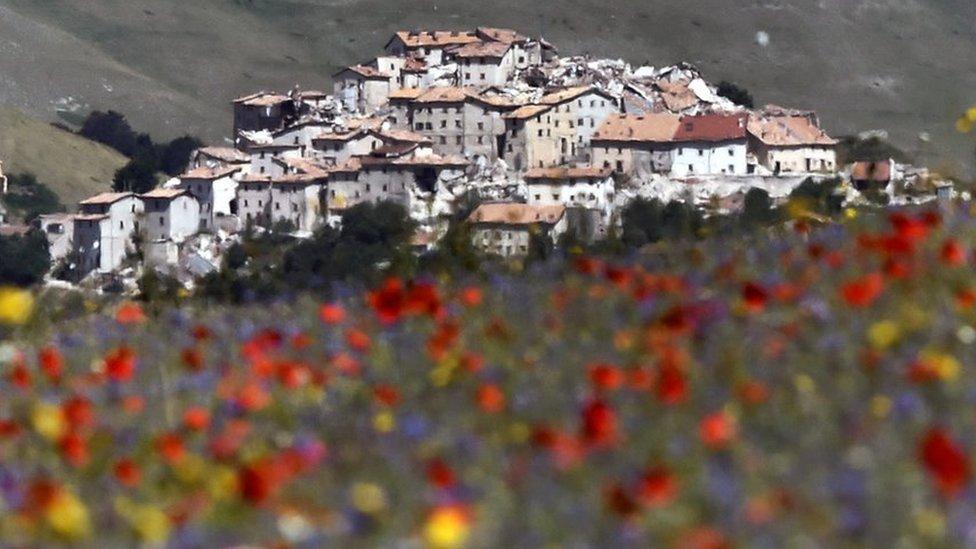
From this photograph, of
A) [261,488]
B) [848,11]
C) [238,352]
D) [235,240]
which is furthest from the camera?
[848,11]

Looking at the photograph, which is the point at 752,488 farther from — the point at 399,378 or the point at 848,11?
the point at 848,11

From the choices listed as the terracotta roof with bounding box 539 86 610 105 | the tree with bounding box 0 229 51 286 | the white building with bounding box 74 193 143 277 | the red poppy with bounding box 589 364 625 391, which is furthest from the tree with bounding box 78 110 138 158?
the red poppy with bounding box 589 364 625 391

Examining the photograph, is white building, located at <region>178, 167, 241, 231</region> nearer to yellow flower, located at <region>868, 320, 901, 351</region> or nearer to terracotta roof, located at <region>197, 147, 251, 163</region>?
terracotta roof, located at <region>197, 147, 251, 163</region>

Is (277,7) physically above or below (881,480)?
above

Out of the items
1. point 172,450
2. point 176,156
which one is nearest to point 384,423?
point 172,450

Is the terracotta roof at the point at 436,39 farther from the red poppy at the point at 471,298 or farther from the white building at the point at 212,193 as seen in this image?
the red poppy at the point at 471,298

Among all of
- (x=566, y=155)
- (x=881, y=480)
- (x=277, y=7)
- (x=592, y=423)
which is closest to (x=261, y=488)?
(x=592, y=423)
